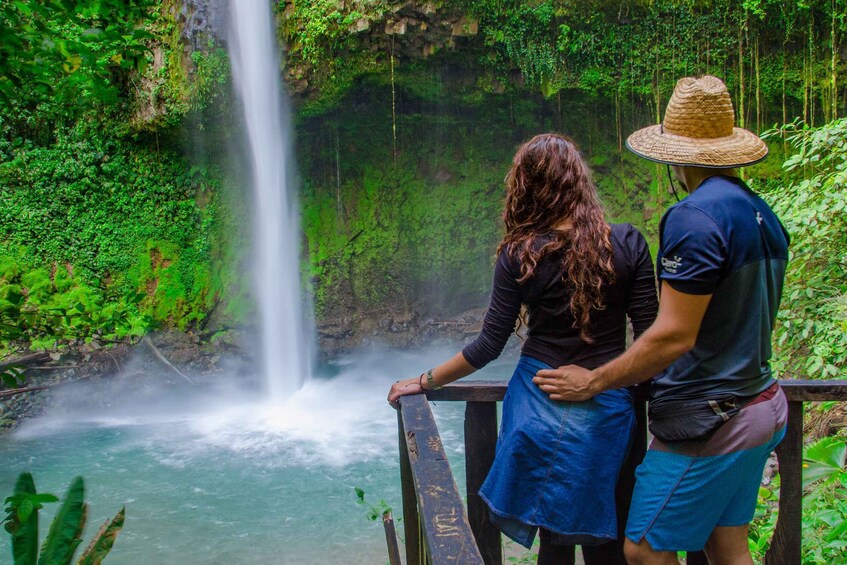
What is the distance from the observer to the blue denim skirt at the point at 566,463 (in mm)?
1831

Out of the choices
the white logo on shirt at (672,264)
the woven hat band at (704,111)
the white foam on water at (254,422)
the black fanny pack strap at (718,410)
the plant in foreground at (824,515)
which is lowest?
the white foam on water at (254,422)

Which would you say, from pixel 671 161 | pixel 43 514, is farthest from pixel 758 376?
pixel 43 514

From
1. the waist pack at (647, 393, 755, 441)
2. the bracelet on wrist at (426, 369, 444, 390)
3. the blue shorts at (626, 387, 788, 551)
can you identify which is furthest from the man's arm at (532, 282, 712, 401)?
the bracelet on wrist at (426, 369, 444, 390)

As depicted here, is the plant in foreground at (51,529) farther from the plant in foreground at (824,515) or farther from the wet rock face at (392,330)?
the wet rock face at (392,330)

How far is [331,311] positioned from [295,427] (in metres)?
4.14

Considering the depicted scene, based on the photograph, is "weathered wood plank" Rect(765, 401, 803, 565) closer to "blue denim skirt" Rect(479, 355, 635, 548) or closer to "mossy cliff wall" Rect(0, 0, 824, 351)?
"blue denim skirt" Rect(479, 355, 635, 548)

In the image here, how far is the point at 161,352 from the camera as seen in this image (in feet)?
33.7

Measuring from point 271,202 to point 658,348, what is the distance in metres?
10.1

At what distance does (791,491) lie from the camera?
6.77 ft

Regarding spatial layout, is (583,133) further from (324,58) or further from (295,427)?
(295,427)

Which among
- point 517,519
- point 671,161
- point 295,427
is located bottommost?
point 295,427

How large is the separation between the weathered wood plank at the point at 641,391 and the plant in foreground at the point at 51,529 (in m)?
1.17

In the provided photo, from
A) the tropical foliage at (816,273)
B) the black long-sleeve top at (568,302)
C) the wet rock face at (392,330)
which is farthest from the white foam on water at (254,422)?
the black long-sleeve top at (568,302)

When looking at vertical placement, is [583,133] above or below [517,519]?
above
